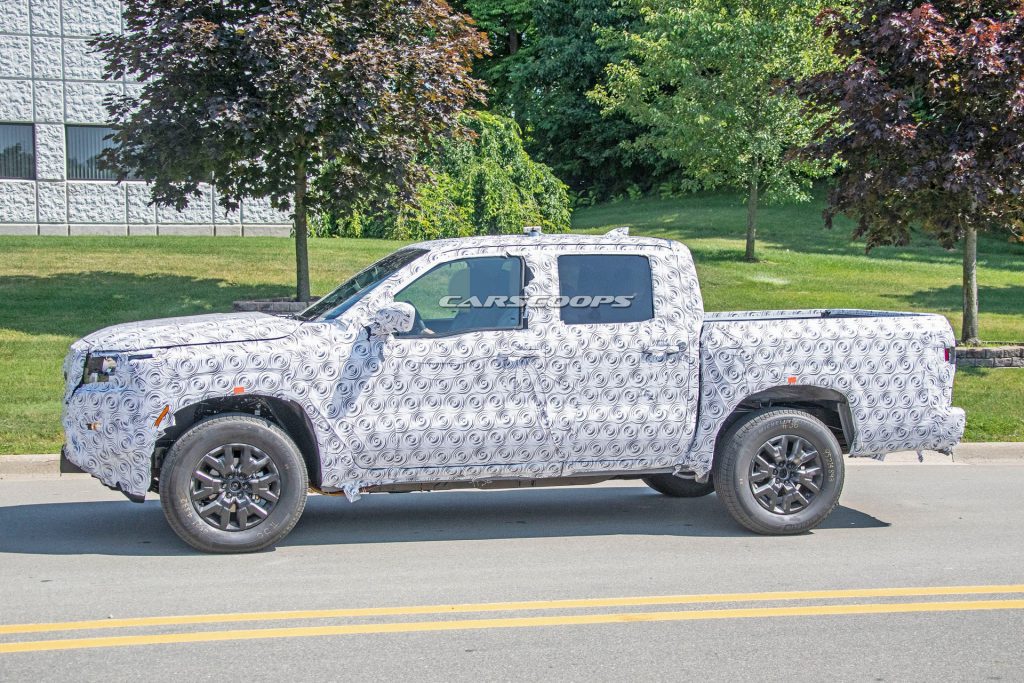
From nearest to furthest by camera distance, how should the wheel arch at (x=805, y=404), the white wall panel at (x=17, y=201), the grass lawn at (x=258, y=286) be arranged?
the wheel arch at (x=805, y=404) → the grass lawn at (x=258, y=286) → the white wall panel at (x=17, y=201)

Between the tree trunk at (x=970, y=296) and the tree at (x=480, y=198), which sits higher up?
the tree at (x=480, y=198)

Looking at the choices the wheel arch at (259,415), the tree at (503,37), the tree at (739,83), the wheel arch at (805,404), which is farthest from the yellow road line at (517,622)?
the tree at (503,37)

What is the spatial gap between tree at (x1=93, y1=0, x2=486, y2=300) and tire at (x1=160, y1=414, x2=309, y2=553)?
343 inches

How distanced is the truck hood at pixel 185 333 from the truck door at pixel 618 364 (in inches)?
68.5

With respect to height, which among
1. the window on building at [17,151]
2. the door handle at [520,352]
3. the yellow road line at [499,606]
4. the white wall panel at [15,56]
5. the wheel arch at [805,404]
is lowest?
the yellow road line at [499,606]

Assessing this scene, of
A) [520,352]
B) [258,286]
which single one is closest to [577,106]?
[258,286]

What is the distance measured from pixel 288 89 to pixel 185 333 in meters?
8.69

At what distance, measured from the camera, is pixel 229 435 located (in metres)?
7.12

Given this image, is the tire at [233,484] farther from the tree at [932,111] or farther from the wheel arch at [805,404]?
the tree at [932,111]

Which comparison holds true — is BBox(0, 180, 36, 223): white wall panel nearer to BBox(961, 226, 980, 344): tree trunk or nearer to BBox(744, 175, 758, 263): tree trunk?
BBox(744, 175, 758, 263): tree trunk

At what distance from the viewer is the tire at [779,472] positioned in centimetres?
784

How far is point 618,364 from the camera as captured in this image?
25.2ft

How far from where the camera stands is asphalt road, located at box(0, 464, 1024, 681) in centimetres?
534

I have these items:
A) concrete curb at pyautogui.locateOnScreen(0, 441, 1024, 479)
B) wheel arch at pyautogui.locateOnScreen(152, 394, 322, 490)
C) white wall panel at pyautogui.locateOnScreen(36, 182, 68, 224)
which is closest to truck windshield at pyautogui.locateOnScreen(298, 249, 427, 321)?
wheel arch at pyautogui.locateOnScreen(152, 394, 322, 490)
